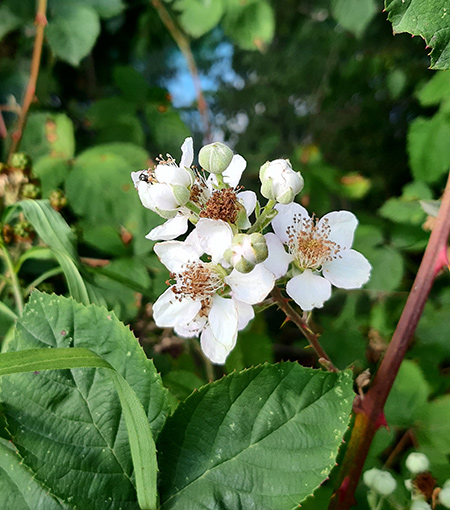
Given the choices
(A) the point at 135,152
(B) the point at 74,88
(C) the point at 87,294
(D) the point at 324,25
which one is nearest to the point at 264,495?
(C) the point at 87,294

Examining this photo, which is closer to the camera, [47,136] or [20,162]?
[20,162]

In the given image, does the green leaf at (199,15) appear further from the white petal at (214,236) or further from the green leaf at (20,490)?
the green leaf at (20,490)

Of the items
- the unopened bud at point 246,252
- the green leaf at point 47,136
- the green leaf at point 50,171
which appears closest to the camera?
the unopened bud at point 246,252

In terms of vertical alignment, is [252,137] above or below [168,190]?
above

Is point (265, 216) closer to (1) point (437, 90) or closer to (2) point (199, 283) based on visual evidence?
(2) point (199, 283)

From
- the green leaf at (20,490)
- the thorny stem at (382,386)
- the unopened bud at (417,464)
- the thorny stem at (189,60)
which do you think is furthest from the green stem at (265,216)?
the thorny stem at (189,60)

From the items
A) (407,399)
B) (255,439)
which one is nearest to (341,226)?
(255,439)
